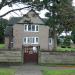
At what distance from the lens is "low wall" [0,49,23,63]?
4012 cm

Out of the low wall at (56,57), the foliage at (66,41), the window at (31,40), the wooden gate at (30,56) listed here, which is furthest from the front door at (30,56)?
the foliage at (66,41)

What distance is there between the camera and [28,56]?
4256 centimetres

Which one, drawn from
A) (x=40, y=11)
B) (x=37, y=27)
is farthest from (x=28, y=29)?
(x=40, y=11)

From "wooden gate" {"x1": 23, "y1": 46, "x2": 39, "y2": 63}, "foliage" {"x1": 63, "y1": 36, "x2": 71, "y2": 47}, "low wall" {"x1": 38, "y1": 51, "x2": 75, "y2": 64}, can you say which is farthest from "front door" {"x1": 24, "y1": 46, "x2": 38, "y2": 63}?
"foliage" {"x1": 63, "y1": 36, "x2": 71, "y2": 47}

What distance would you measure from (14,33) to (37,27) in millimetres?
5651

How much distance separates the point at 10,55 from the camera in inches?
1582

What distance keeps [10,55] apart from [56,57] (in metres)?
5.58

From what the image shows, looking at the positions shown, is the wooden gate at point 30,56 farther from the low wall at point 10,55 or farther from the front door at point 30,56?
the low wall at point 10,55

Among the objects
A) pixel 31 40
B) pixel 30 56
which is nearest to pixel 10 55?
pixel 30 56

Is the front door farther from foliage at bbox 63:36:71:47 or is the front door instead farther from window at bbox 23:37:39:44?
foliage at bbox 63:36:71:47

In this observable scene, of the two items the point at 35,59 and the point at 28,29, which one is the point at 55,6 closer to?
the point at 35,59

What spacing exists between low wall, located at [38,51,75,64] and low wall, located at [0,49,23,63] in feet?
8.42

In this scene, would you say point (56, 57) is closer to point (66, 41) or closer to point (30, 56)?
point (30, 56)

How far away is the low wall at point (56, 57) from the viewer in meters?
40.4
